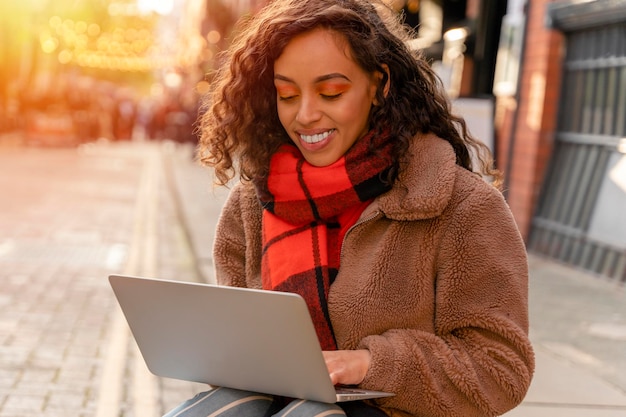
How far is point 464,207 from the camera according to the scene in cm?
229

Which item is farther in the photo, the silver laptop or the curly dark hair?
the curly dark hair

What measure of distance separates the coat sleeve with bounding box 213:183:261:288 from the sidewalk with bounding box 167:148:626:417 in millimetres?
391

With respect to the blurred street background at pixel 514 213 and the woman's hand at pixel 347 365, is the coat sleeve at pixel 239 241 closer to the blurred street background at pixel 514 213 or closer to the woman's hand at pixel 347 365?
the blurred street background at pixel 514 213

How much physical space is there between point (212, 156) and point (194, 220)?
817cm

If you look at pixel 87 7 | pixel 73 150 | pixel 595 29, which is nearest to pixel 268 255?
pixel 595 29

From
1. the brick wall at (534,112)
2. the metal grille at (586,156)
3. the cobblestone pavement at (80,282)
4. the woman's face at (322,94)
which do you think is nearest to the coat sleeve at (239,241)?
the woman's face at (322,94)

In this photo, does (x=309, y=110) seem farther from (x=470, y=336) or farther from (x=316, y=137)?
(x=470, y=336)

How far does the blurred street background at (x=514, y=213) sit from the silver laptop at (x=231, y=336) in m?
0.74

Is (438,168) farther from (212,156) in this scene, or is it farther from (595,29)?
(595,29)

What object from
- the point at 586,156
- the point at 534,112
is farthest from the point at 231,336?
the point at 534,112

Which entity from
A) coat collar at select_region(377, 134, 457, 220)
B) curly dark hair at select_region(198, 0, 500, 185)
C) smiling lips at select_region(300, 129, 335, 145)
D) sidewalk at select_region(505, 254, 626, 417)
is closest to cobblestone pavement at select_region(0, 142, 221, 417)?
sidewalk at select_region(505, 254, 626, 417)

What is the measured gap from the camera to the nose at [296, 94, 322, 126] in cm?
241

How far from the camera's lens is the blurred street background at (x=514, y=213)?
468cm

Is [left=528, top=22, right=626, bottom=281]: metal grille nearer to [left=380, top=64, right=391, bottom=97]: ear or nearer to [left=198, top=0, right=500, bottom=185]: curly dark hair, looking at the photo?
[left=198, top=0, right=500, bottom=185]: curly dark hair
